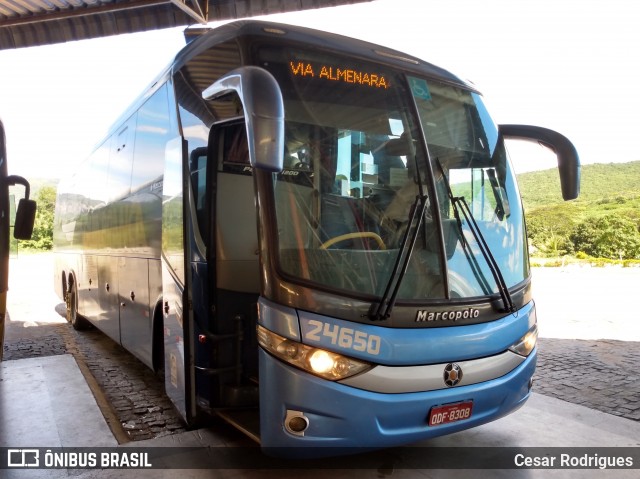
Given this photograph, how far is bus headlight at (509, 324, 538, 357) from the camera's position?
153 inches

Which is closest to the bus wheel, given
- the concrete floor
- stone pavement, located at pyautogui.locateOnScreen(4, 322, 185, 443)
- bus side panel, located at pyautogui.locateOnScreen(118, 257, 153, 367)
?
stone pavement, located at pyautogui.locateOnScreen(4, 322, 185, 443)

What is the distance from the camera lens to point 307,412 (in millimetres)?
3164

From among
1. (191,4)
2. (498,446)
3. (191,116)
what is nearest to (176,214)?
(191,116)

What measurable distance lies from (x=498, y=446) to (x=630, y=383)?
3.00 meters

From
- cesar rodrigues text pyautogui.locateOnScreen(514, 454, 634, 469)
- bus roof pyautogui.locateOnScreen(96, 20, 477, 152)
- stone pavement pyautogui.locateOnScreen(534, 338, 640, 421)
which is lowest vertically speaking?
stone pavement pyautogui.locateOnScreen(534, 338, 640, 421)

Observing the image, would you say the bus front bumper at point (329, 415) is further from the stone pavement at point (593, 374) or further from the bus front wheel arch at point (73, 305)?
the bus front wheel arch at point (73, 305)

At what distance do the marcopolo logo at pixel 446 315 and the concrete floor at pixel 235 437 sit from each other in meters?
1.28

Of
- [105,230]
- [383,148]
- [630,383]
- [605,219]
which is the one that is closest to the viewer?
[383,148]

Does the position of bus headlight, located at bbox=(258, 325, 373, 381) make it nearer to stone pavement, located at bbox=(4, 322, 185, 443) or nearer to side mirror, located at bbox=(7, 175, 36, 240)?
stone pavement, located at bbox=(4, 322, 185, 443)

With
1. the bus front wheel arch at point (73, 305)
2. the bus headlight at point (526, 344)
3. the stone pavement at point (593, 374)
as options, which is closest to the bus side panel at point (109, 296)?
the bus front wheel arch at point (73, 305)

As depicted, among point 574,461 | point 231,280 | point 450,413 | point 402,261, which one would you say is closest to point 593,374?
point 574,461

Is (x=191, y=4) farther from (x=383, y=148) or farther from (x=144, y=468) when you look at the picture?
(x=144, y=468)

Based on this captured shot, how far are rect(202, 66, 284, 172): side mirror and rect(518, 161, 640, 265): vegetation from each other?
80.3 feet

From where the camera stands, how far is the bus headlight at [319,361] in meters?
3.17
